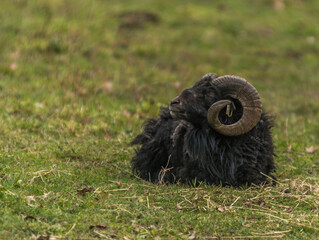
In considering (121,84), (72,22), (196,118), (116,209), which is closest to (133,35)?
(72,22)

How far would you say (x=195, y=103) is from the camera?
23.2 ft

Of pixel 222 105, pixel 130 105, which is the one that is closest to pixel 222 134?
pixel 222 105

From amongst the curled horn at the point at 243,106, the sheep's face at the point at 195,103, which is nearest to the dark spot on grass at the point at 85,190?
the sheep's face at the point at 195,103

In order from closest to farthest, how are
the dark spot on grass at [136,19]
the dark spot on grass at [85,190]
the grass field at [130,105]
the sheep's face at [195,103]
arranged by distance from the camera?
1. the grass field at [130,105]
2. the dark spot on grass at [85,190]
3. the sheep's face at [195,103]
4. the dark spot on grass at [136,19]

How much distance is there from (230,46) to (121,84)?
18.9 feet

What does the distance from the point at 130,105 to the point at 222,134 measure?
407 cm

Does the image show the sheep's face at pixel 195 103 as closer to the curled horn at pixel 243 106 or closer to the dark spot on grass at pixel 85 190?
the curled horn at pixel 243 106

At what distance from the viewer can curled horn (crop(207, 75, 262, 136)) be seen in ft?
22.6

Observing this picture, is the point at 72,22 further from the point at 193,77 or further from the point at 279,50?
the point at 279,50

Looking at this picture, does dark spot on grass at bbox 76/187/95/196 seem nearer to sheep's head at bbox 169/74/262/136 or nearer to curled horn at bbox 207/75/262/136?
sheep's head at bbox 169/74/262/136

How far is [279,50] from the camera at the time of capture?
17469 millimetres

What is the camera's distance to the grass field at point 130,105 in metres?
5.39

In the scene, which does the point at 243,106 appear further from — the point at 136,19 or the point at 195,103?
the point at 136,19

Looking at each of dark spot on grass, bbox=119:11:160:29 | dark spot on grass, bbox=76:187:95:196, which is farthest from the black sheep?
dark spot on grass, bbox=119:11:160:29
